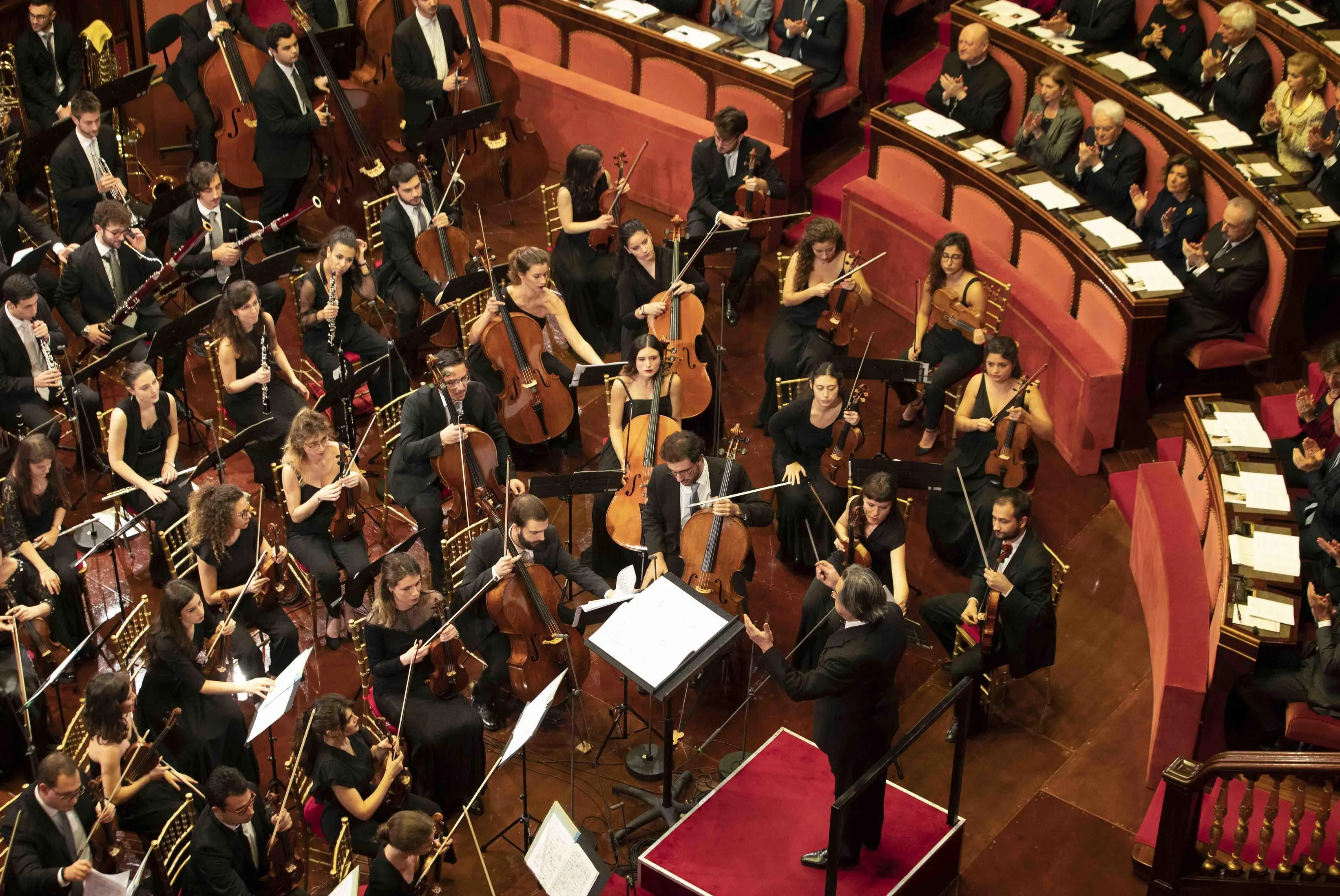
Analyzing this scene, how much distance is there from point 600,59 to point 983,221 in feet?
9.43

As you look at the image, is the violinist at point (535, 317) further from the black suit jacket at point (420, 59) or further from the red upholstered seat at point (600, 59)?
the red upholstered seat at point (600, 59)

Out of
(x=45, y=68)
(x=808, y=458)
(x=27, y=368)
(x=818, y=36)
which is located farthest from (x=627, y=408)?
(x=45, y=68)

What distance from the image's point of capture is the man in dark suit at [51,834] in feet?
16.9

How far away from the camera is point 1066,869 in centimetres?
586

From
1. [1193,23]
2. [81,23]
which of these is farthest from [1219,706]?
[81,23]

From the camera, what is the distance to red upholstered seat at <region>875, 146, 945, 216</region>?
28.4 feet

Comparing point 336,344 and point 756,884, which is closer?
point 756,884

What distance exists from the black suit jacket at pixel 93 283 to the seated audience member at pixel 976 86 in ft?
14.9

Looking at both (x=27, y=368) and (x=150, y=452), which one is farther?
(x=27, y=368)

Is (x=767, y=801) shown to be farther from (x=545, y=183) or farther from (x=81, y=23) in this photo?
(x=81, y=23)

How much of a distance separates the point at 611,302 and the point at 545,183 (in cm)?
204

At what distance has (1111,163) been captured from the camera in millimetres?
8250

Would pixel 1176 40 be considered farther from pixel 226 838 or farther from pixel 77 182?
pixel 226 838

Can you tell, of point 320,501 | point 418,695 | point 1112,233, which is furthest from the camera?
point 1112,233
